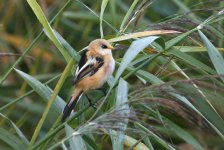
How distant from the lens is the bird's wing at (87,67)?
2489 mm

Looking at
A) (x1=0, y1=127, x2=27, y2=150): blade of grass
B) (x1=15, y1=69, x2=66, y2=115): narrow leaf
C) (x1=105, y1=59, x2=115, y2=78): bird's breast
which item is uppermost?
(x1=105, y1=59, x2=115, y2=78): bird's breast

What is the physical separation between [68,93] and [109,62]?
4.94 feet

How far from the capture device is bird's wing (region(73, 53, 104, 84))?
2.49 meters

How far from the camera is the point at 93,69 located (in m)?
2.61

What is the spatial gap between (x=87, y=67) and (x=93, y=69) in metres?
0.07

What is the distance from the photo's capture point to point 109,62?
8.27 feet

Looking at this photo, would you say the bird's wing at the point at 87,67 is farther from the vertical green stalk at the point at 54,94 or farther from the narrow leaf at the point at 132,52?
the narrow leaf at the point at 132,52

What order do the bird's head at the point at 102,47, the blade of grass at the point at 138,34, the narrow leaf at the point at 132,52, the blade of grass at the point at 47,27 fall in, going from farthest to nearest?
the bird's head at the point at 102,47 → the blade of grass at the point at 47,27 → the blade of grass at the point at 138,34 → the narrow leaf at the point at 132,52

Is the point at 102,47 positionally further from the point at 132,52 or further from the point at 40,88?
the point at 132,52

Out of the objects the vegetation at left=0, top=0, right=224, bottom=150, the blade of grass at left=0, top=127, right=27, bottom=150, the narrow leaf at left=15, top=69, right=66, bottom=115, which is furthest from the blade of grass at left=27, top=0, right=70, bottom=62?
the blade of grass at left=0, top=127, right=27, bottom=150

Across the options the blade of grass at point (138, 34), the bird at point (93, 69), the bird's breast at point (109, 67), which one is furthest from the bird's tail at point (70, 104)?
the blade of grass at point (138, 34)

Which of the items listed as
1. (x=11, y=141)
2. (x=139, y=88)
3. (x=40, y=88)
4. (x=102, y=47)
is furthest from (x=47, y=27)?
(x=139, y=88)

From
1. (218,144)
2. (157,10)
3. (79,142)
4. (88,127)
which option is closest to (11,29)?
(157,10)

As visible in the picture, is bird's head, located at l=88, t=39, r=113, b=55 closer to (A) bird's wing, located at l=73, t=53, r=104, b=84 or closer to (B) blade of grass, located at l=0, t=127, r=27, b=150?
(A) bird's wing, located at l=73, t=53, r=104, b=84
